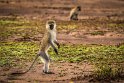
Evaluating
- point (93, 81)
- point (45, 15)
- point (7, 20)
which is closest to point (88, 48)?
point (93, 81)

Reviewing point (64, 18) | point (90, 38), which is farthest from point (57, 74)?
point (64, 18)

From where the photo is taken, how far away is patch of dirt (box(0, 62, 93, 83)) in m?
11.2

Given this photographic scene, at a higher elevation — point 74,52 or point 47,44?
point 47,44

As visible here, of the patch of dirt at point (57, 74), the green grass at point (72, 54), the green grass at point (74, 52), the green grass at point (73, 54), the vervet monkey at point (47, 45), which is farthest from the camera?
the green grass at point (74, 52)

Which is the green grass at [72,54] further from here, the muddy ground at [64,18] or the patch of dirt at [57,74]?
the muddy ground at [64,18]

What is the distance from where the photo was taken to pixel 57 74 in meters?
12.0

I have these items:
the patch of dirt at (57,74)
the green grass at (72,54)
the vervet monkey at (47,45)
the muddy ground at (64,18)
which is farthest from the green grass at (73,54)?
the vervet monkey at (47,45)

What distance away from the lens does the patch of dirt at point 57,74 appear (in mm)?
11219

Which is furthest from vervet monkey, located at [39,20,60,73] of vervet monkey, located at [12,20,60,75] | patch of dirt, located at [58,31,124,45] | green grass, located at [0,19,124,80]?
patch of dirt, located at [58,31,124,45]

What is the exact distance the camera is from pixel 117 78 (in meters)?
10.8

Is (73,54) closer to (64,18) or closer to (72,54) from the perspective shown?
(72,54)

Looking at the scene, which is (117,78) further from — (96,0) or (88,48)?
(96,0)

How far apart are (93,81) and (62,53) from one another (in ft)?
15.5

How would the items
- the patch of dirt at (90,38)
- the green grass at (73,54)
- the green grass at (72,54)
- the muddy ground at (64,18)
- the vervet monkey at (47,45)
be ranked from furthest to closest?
the patch of dirt at (90,38) < the green grass at (73,54) < the vervet monkey at (47,45) < the green grass at (72,54) < the muddy ground at (64,18)
